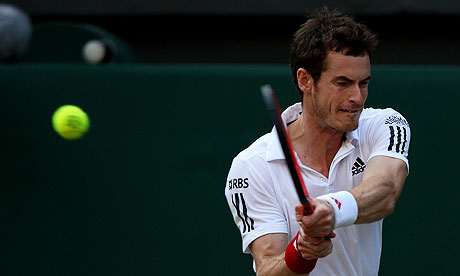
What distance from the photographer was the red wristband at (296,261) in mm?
2496

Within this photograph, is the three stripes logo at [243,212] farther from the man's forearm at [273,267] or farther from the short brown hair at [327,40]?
the short brown hair at [327,40]

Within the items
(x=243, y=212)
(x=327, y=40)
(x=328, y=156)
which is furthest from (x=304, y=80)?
(x=243, y=212)

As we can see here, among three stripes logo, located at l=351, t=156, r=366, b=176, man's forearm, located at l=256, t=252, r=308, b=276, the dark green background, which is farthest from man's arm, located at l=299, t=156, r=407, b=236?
the dark green background

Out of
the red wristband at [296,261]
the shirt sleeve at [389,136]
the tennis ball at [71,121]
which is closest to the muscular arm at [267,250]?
the red wristband at [296,261]

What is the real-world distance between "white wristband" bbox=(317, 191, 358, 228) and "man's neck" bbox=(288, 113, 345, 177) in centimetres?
44

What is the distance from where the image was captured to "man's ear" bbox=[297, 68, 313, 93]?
2.89 metres

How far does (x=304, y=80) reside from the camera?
292 cm

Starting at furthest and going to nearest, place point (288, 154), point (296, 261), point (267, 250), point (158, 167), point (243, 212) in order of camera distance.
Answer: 1. point (158, 167)
2. point (243, 212)
3. point (267, 250)
4. point (296, 261)
5. point (288, 154)

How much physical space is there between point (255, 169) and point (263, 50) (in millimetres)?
3185

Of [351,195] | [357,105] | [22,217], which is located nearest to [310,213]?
[351,195]

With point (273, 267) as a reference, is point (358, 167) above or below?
above

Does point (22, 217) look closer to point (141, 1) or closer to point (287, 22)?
point (141, 1)

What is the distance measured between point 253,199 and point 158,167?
5.88 feet

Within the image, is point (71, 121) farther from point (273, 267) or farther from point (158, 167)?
point (273, 267)
